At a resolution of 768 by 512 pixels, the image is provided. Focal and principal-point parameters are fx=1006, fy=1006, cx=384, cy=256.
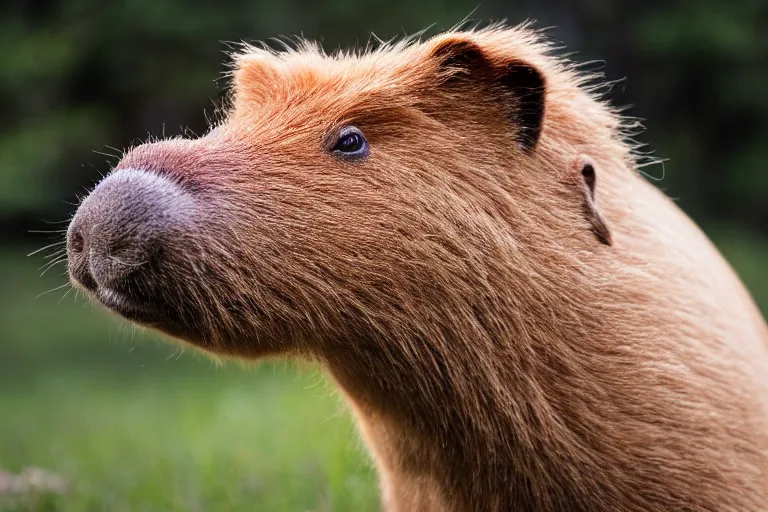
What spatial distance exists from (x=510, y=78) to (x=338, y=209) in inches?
26.5

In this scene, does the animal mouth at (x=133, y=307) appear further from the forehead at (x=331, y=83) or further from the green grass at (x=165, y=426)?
the forehead at (x=331, y=83)

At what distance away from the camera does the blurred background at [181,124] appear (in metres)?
9.84

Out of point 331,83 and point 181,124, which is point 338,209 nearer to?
point 331,83

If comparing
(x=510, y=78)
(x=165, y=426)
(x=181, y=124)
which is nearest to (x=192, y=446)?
(x=165, y=426)

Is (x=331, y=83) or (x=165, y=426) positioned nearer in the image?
(x=331, y=83)

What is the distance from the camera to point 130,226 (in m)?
2.62

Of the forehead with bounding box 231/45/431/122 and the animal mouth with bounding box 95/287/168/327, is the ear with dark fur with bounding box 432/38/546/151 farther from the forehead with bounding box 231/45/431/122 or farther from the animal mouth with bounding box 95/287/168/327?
the animal mouth with bounding box 95/287/168/327

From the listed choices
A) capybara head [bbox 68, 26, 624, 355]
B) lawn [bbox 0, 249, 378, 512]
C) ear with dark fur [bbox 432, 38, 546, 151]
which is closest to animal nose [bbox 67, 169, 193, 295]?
capybara head [bbox 68, 26, 624, 355]

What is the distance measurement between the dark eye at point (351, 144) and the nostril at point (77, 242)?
0.74 metres

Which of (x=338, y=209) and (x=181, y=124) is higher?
(x=181, y=124)

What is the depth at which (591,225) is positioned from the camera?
307 cm

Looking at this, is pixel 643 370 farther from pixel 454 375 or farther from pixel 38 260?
pixel 38 260

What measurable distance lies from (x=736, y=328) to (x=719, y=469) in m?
0.61

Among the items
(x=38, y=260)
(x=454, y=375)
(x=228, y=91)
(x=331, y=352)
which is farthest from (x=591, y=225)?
(x=38, y=260)
